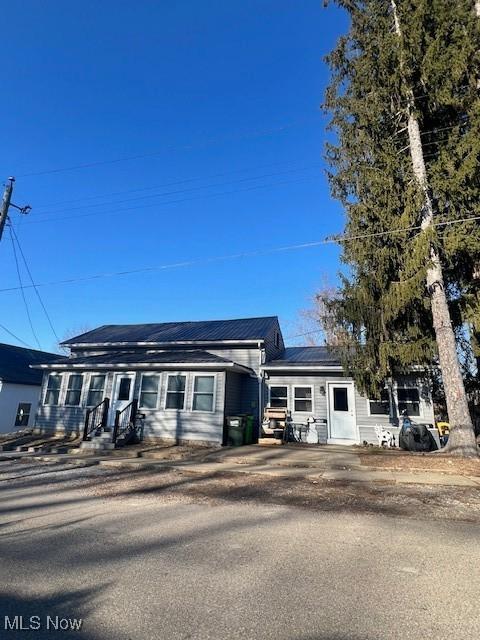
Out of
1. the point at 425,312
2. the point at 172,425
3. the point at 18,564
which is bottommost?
the point at 18,564

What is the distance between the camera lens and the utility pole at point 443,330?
29.8 feet

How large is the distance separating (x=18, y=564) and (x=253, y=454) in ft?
26.5

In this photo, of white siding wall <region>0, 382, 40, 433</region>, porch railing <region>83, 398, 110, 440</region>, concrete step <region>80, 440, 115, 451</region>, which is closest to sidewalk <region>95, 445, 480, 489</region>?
concrete step <region>80, 440, 115, 451</region>

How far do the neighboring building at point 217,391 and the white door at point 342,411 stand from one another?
1.5 inches

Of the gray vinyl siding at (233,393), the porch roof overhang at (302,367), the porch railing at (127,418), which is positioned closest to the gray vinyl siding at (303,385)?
the porch roof overhang at (302,367)

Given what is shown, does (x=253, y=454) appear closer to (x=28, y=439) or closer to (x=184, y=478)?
(x=184, y=478)

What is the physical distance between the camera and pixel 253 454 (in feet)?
36.0

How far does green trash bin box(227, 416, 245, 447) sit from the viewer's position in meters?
13.3

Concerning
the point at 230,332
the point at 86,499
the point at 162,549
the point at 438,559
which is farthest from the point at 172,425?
the point at 438,559

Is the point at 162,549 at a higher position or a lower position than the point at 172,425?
lower

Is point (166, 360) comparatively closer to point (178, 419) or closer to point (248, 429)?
point (178, 419)

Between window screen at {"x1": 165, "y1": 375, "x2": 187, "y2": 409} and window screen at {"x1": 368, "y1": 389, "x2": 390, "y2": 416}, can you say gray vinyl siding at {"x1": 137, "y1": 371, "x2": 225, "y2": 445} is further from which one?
window screen at {"x1": 368, "y1": 389, "x2": 390, "y2": 416}

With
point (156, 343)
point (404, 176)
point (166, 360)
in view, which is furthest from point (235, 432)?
point (404, 176)

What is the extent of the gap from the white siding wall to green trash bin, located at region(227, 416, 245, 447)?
13.3 metres
